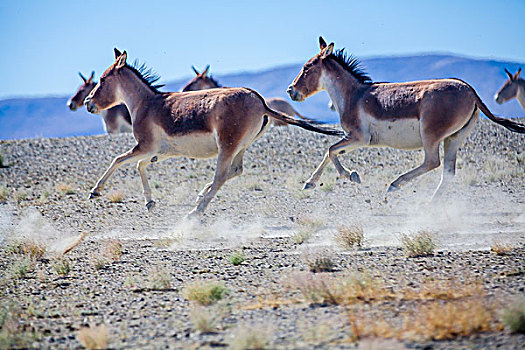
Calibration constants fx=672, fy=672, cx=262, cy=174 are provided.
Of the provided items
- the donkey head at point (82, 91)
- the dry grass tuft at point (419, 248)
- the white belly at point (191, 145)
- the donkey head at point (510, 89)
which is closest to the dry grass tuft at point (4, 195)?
the donkey head at point (82, 91)

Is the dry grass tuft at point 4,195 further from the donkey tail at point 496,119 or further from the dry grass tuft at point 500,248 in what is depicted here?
the dry grass tuft at point 500,248

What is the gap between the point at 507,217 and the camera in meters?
13.2

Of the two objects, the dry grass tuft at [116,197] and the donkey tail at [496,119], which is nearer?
the donkey tail at [496,119]

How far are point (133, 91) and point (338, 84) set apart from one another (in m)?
4.16

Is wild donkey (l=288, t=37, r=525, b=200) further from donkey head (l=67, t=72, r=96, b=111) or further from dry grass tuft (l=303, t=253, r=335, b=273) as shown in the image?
donkey head (l=67, t=72, r=96, b=111)

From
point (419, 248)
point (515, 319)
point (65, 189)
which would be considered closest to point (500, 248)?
point (419, 248)

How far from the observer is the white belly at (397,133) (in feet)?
38.4

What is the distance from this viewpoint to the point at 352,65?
43.4 ft

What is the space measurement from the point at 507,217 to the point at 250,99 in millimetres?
5562

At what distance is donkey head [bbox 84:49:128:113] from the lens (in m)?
14.0

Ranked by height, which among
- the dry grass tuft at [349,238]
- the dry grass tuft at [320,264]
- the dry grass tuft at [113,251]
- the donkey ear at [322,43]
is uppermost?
the donkey ear at [322,43]

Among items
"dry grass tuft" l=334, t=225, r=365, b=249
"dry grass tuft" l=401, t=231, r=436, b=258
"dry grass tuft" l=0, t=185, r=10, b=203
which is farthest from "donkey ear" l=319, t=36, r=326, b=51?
"dry grass tuft" l=0, t=185, r=10, b=203

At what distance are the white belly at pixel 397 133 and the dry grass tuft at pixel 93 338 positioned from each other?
24.5ft

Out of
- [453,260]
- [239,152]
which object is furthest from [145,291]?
[239,152]
